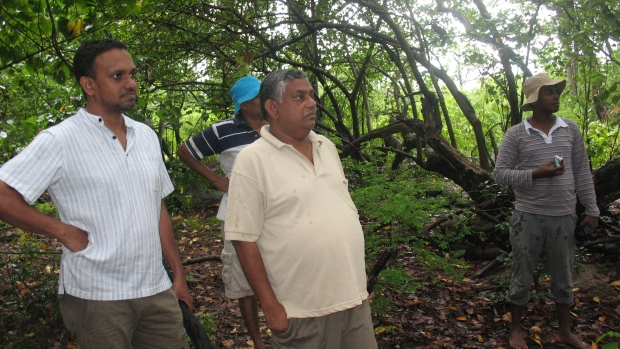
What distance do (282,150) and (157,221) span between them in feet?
2.35

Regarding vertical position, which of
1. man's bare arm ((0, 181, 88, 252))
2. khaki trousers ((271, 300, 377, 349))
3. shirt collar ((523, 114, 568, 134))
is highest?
shirt collar ((523, 114, 568, 134))

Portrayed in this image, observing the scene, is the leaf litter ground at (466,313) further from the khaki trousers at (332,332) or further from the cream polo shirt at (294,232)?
the cream polo shirt at (294,232)

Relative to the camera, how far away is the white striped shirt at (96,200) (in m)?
2.19

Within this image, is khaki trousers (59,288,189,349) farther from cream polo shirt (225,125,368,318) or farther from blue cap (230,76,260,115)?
blue cap (230,76,260,115)

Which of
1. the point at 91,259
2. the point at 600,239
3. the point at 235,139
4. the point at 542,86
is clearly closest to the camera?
the point at 91,259

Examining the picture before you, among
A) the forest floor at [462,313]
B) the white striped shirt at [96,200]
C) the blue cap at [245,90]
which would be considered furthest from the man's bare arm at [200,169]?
the white striped shirt at [96,200]

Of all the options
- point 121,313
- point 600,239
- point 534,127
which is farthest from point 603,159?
point 121,313

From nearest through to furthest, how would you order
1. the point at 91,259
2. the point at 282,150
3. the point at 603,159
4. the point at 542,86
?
1. the point at 91,259
2. the point at 282,150
3. the point at 542,86
4. the point at 603,159

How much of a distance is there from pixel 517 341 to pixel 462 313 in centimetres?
79

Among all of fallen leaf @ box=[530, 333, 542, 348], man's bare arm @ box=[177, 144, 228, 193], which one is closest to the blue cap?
man's bare arm @ box=[177, 144, 228, 193]

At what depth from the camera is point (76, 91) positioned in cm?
441

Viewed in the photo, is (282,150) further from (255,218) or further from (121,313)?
(121,313)

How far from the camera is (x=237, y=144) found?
147 inches

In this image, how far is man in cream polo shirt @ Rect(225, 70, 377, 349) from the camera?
2266 millimetres
